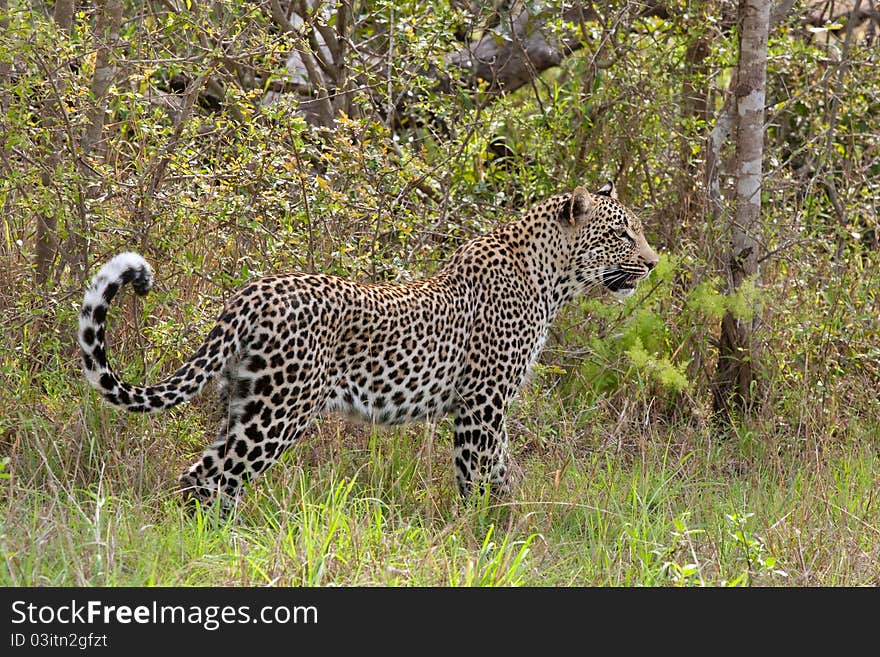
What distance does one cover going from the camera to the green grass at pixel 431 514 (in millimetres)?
4723

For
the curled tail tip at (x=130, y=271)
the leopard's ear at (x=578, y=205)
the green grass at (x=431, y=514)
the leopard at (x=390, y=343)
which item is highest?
the leopard's ear at (x=578, y=205)

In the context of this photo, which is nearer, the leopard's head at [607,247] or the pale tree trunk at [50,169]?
the pale tree trunk at [50,169]

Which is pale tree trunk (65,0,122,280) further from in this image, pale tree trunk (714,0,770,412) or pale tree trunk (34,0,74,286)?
pale tree trunk (714,0,770,412)

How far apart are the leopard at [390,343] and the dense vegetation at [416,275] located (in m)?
0.30

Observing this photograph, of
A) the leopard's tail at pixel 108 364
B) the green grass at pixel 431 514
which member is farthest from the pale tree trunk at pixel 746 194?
the leopard's tail at pixel 108 364

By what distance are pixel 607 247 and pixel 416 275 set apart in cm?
120

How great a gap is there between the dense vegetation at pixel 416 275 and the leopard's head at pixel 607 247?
721mm

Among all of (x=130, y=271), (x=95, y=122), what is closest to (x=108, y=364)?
(x=130, y=271)

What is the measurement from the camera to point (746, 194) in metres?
7.72

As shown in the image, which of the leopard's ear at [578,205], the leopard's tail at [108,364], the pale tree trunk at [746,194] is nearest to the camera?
the leopard's tail at [108,364]

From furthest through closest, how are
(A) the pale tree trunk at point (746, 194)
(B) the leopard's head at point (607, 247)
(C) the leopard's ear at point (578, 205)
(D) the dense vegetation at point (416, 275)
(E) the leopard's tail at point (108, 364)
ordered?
(A) the pale tree trunk at point (746, 194) → (B) the leopard's head at point (607, 247) → (C) the leopard's ear at point (578, 205) → (D) the dense vegetation at point (416, 275) → (E) the leopard's tail at point (108, 364)

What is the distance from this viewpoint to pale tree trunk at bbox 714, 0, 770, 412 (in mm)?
7684

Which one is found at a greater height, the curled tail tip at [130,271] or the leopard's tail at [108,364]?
the curled tail tip at [130,271]

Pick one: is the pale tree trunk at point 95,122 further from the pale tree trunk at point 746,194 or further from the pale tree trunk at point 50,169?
the pale tree trunk at point 746,194
